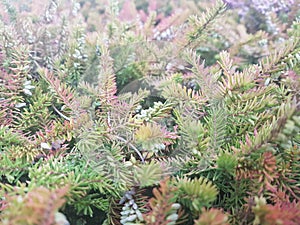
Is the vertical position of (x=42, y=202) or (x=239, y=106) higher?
(x=42, y=202)

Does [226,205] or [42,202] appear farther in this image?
[226,205]

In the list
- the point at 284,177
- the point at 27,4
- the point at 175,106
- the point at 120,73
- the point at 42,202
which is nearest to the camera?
the point at 42,202

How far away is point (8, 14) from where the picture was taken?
0.82 m

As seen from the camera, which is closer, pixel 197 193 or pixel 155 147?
pixel 197 193

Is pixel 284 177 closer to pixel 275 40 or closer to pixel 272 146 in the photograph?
pixel 272 146

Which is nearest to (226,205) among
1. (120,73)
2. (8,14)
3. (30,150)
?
(30,150)

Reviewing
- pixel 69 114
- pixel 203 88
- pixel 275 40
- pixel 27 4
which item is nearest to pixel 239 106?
pixel 203 88

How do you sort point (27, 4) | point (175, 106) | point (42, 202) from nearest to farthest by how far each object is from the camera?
point (42, 202), point (175, 106), point (27, 4)

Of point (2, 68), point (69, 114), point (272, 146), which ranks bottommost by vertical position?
point (272, 146)

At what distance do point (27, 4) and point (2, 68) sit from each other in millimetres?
391

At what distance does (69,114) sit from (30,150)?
124mm

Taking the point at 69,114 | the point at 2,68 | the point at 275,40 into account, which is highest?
the point at 2,68

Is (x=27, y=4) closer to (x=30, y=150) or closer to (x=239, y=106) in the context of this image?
(x=30, y=150)

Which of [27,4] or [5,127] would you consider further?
[27,4]
